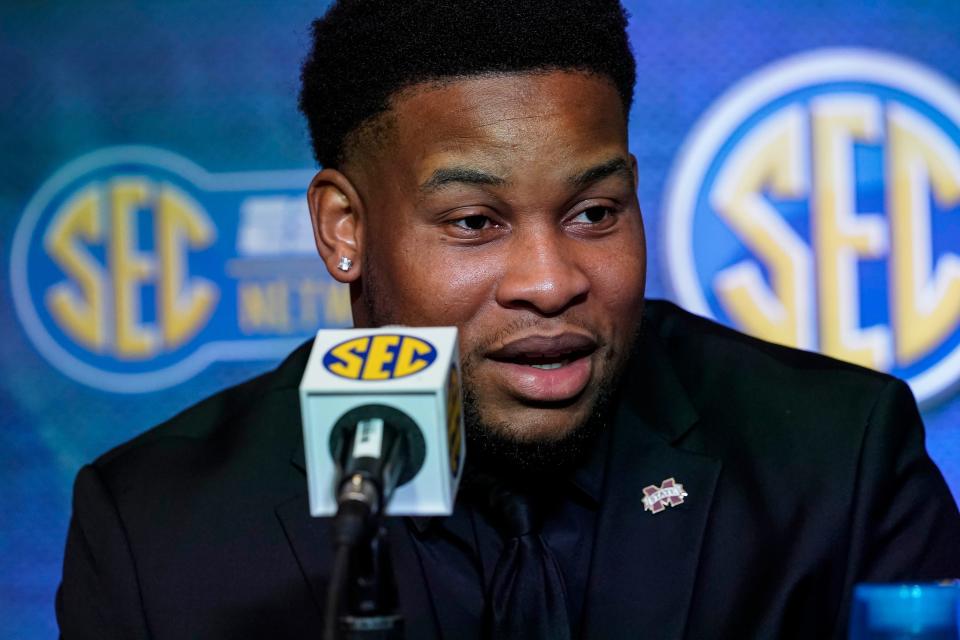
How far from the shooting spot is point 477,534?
7.27ft

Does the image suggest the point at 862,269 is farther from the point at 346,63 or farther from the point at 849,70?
the point at 346,63


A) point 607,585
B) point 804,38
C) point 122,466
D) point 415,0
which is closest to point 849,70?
point 804,38

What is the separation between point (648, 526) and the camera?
85.4 inches

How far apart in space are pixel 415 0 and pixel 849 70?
3.58 ft

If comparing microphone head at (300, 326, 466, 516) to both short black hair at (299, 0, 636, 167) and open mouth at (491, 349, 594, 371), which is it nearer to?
open mouth at (491, 349, 594, 371)

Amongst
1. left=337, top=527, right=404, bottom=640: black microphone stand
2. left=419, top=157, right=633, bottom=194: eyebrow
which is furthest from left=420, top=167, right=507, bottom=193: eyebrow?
left=337, top=527, right=404, bottom=640: black microphone stand

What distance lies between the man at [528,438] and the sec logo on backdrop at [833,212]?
1.32 ft

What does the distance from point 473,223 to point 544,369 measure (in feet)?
0.77

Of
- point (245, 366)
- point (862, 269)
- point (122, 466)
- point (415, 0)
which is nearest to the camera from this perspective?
point (415, 0)

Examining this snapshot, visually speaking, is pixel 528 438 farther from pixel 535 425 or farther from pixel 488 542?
pixel 488 542

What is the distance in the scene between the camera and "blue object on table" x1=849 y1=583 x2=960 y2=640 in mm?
1293

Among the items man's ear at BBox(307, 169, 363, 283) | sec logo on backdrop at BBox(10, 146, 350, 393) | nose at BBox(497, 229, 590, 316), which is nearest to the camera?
nose at BBox(497, 229, 590, 316)

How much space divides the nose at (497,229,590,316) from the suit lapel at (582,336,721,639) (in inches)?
15.8

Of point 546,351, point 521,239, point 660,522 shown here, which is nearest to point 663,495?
point 660,522
